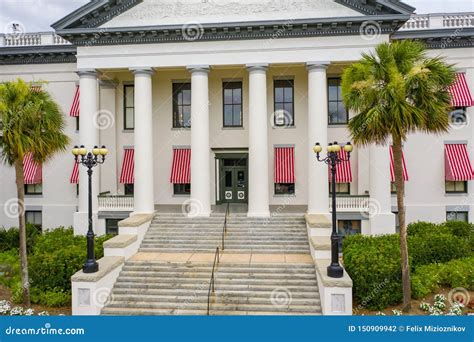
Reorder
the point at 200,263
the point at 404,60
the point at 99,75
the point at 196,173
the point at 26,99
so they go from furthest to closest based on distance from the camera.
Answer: the point at 99,75 < the point at 196,173 < the point at 200,263 < the point at 26,99 < the point at 404,60

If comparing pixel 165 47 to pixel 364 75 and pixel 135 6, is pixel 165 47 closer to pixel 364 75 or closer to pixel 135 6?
pixel 135 6

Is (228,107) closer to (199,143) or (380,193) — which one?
(199,143)

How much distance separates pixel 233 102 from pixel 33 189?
14.3 m

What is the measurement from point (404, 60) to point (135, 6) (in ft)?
47.1

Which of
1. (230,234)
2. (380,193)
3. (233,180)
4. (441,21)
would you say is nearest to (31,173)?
(233,180)

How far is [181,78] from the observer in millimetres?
22609

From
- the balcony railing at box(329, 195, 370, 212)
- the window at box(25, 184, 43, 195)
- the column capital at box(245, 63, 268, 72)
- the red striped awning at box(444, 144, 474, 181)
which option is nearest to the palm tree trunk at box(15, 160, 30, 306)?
the window at box(25, 184, 43, 195)

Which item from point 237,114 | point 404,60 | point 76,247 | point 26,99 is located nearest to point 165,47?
point 237,114

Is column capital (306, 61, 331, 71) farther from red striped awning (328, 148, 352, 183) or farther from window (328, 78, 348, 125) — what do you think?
red striped awning (328, 148, 352, 183)

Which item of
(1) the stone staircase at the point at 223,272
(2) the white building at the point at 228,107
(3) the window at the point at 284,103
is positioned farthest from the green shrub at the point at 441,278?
(3) the window at the point at 284,103

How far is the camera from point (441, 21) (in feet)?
69.8

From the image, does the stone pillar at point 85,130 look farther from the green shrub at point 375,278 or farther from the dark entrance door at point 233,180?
the green shrub at point 375,278

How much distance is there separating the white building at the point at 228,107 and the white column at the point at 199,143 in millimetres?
58

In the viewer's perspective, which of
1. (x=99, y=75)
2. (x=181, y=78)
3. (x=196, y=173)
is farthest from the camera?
(x=181, y=78)
